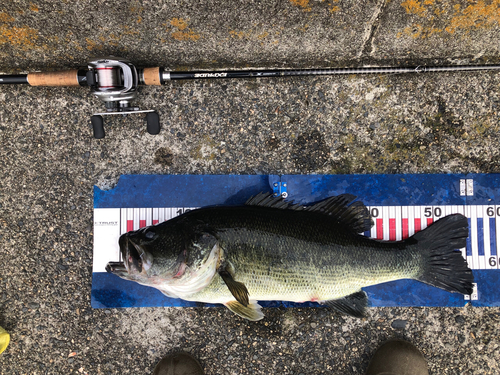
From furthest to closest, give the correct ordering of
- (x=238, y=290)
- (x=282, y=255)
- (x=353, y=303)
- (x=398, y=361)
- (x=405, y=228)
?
1. (x=405, y=228)
2. (x=398, y=361)
3. (x=353, y=303)
4. (x=282, y=255)
5. (x=238, y=290)

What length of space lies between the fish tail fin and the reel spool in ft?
9.02

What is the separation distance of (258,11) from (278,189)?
1.51m

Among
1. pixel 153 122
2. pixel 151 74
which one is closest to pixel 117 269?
pixel 153 122

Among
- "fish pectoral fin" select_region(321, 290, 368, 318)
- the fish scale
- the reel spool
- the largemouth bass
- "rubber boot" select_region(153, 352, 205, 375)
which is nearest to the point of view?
the largemouth bass

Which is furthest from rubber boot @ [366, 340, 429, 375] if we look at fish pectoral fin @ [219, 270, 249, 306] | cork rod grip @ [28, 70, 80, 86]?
cork rod grip @ [28, 70, 80, 86]

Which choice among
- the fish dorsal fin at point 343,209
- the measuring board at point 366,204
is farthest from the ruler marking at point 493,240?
the fish dorsal fin at point 343,209

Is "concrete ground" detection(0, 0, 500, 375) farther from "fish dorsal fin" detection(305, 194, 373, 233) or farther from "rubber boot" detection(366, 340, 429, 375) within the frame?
"fish dorsal fin" detection(305, 194, 373, 233)

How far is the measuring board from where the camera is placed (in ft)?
9.41

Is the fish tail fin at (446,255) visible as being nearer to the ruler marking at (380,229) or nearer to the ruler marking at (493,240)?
the ruler marking at (380,229)

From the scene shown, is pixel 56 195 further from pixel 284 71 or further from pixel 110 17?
pixel 284 71

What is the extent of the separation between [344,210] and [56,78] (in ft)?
9.21

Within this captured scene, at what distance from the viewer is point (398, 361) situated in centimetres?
277

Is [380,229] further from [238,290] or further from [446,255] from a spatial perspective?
[238,290]

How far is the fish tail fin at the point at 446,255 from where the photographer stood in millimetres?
2668
